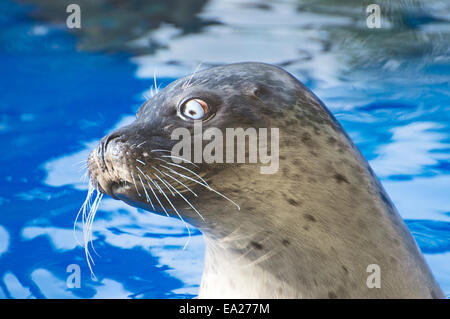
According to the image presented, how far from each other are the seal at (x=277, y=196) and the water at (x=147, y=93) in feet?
8.25

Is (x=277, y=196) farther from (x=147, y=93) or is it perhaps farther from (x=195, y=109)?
(x=147, y=93)

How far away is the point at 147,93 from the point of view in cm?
664

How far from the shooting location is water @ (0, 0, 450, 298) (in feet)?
16.0

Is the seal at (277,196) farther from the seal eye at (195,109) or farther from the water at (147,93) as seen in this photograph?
the water at (147,93)

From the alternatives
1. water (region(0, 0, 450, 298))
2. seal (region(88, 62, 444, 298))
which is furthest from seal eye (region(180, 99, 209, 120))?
water (region(0, 0, 450, 298))

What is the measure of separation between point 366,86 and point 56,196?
11.1ft

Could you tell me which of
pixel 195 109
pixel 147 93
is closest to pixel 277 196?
pixel 195 109

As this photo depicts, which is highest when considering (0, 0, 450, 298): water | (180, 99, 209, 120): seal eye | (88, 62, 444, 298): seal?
(0, 0, 450, 298): water

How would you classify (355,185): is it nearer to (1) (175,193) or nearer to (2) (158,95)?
(1) (175,193)

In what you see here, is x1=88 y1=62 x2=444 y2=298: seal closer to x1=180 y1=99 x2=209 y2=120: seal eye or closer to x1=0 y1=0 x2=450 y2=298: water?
x1=180 y1=99 x2=209 y2=120: seal eye

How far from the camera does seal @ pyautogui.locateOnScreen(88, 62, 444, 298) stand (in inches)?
87.4

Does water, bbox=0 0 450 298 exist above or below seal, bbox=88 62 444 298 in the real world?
above

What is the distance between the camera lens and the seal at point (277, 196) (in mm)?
2219

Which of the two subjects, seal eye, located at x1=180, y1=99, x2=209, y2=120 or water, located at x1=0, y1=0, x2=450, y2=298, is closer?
seal eye, located at x1=180, y1=99, x2=209, y2=120
